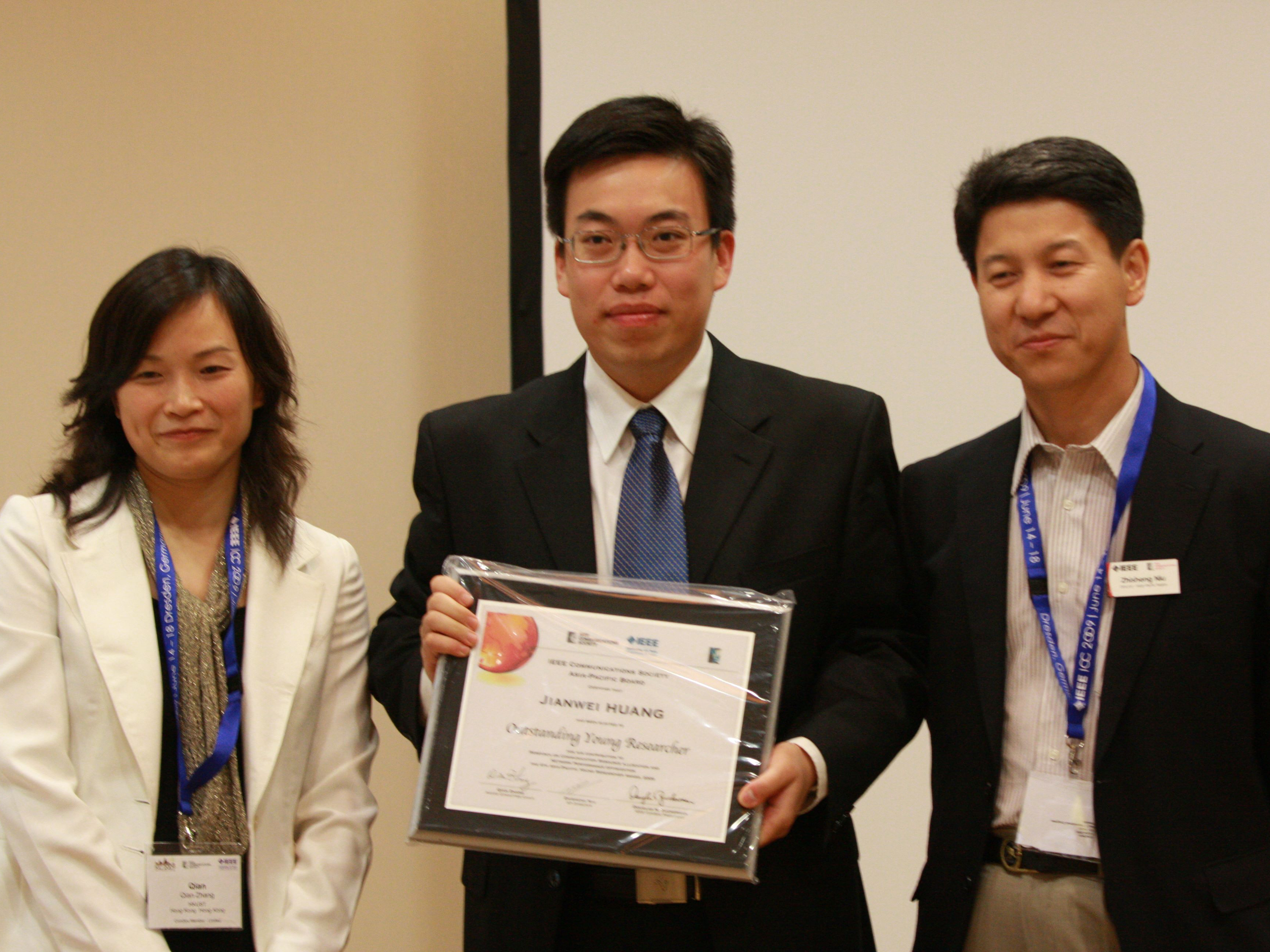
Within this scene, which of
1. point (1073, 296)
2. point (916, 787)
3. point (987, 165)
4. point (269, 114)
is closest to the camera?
point (1073, 296)

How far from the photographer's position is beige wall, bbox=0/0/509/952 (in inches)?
135

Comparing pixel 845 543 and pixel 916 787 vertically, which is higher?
pixel 845 543

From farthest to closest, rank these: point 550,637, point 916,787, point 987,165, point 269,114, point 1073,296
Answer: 1. point 269,114
2. point 916,787
3. point 987,165
4. point 1073,296
5. point 550,637

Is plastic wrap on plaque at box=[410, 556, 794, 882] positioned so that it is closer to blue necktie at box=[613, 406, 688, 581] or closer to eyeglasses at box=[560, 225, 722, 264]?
blue necktie at box=[613, 406, 688, 581]

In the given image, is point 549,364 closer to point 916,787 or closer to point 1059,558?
point 916,787

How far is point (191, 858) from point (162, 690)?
263 mm

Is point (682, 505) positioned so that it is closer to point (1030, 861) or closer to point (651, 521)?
point (651, 521)

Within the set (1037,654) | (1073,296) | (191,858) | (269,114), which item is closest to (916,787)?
(1037,654)

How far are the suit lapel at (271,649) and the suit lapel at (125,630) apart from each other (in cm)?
14

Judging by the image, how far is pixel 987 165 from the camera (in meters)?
1.94

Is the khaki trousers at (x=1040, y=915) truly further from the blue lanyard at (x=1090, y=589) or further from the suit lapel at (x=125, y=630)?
the suit lapel at (x=125, y=630)

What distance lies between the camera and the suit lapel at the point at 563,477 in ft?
6.14
